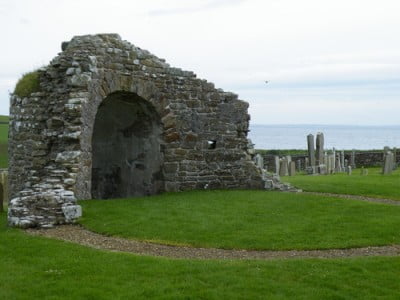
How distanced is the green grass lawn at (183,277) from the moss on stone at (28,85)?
7.00m

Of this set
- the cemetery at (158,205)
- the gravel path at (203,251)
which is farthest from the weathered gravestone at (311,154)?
the gravel path at (203,251)

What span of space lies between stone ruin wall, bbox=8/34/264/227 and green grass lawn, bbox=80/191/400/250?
104 centimetres

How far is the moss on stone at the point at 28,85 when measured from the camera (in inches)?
619

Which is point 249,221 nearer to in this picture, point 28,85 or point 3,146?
point 28,85

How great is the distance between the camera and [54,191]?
41.8 ft

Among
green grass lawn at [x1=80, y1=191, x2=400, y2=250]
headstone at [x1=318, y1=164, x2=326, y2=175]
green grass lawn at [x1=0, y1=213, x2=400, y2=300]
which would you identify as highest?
headstone at [x1=318, y1=164, x2=326, y2=175]

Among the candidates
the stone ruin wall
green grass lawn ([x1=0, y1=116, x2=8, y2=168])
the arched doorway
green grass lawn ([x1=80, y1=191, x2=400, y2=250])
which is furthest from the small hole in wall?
green grass lawn ([x1=0, y1=116, x2=8, y2=168])

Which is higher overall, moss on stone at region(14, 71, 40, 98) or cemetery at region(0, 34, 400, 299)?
moss on stone at region(14, 71, 40, 98)

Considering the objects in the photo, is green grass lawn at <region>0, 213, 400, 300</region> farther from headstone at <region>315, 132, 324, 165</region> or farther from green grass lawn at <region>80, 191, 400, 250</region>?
headstone at <region>315, 132, 324, 165</region>

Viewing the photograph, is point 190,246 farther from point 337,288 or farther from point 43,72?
point 43,72

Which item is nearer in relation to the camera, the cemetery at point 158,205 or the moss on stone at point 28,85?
the cemetery at point 158,205

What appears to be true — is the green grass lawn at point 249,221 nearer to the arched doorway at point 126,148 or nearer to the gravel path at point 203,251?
the gravel path at point 203,251

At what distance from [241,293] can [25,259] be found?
144 inches

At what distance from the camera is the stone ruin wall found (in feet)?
46.0
